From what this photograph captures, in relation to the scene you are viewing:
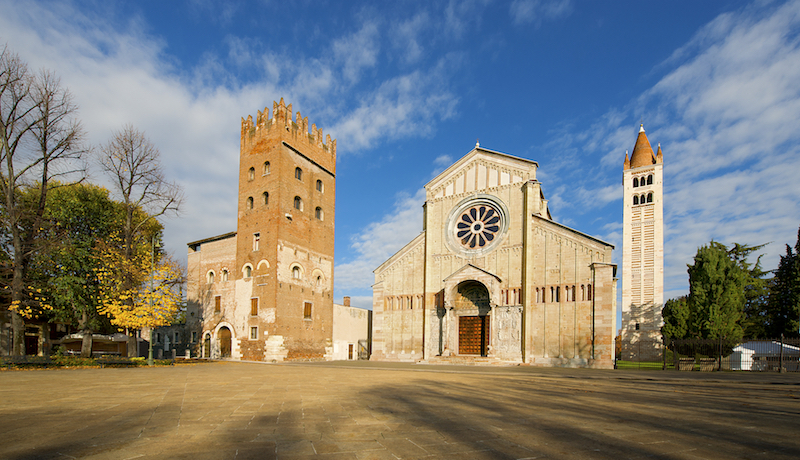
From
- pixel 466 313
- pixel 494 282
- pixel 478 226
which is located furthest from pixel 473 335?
pixel 478 226

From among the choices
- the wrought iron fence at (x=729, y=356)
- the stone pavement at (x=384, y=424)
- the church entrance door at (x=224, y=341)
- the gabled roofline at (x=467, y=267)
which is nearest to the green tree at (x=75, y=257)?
the church entrance door at (x=224, y=341)

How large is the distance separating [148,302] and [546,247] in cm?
2262

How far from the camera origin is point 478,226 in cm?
2855

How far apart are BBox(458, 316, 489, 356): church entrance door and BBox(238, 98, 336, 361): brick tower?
1088cm

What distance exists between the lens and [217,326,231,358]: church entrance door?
30.2m

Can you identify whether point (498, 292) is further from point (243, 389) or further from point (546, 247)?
point (243, 389)

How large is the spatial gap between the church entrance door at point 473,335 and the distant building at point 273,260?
1087 cm

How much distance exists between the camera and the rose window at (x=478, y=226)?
28.0 m

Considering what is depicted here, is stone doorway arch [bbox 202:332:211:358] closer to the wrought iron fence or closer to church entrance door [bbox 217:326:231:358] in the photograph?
church entrance door [bbox 217:326:231:358]

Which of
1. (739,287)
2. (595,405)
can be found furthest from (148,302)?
(739,287)

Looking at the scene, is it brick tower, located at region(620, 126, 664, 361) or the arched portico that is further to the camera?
brick tower, located at region(620, 126, 664, 361)

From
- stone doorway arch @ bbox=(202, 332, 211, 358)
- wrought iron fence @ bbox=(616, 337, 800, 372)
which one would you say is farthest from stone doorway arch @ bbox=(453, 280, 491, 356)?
stone doorway arch @ bbox=(202, 332, 211, 358)

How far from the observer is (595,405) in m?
8.49

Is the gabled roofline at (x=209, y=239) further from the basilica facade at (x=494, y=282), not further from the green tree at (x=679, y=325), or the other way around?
the green tree at (x=679, y=325)
